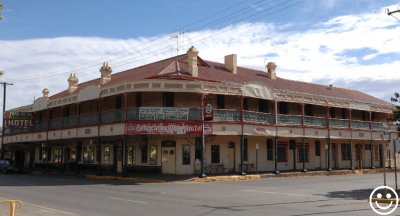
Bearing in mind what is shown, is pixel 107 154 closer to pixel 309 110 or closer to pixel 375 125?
pixel 309 110

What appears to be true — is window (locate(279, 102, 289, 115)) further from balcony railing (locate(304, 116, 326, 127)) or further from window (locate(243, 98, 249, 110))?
Answer: window (locate(243, 98, 249, 110))

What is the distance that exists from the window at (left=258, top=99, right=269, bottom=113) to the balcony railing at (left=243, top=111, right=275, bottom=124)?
1994mm

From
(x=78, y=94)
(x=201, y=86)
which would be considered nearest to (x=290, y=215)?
(x=201, y=86)

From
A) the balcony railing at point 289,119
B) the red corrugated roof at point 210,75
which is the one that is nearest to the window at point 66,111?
the red corrugated roof at point 210,75

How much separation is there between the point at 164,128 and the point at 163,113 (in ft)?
3.42

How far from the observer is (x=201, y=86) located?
1259 inches

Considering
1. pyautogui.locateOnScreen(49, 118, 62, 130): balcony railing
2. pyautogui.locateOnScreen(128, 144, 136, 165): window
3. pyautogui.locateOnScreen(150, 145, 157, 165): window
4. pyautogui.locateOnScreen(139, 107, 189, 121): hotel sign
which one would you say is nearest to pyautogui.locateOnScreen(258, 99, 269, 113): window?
pyautogui.locateOnScreen(139, 107, 189, 121): hotel sign

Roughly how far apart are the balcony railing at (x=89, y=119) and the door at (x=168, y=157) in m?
5.66

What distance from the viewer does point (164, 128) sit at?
31.4 meters

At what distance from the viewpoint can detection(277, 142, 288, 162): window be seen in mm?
39853

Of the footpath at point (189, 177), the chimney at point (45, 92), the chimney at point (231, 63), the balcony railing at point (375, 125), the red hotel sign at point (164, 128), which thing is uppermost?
the chimney at point (231, 63)

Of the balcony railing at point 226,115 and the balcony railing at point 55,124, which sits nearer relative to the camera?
the balcony railing at point 226,115

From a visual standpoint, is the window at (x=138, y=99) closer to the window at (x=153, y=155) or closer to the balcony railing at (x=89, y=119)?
the window at (x=153, y=155)

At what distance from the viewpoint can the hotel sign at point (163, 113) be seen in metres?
31.6
